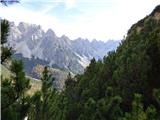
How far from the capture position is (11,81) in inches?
918

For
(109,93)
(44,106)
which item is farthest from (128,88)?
(44,106)

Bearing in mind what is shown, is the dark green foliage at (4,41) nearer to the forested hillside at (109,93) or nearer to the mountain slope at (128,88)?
the forested hillside at (109,93)

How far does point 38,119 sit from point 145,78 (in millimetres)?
16228

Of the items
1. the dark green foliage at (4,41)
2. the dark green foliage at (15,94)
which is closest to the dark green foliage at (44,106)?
the dark green foliage at (15,94)

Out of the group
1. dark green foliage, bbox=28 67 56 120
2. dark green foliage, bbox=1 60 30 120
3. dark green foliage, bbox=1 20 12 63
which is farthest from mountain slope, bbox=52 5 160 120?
dark green foliage, bbox=1 20 12 63

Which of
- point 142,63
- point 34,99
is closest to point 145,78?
point 142,63

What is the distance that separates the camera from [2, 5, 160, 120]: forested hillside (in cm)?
2401

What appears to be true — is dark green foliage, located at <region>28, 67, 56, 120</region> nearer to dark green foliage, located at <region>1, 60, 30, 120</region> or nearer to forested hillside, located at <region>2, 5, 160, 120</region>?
forested hillside, located at <region>2, 5, 160, 120</region>

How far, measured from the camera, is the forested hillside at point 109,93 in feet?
78.8

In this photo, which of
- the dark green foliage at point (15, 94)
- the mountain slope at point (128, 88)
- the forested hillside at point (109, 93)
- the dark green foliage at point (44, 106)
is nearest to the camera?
the dark green foliage at point (15, 94)

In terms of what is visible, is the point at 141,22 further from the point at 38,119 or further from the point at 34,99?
the point at 34,99

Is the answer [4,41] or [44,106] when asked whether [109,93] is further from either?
[4,41]

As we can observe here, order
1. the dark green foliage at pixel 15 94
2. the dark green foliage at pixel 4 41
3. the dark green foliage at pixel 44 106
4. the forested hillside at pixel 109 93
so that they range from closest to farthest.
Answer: the dark green foliage at pixel 4 41 → the dark green foliage at pixel 15 94 → the forested hillside at pixel 109 93 → the dark green foliage at pixel 44 106

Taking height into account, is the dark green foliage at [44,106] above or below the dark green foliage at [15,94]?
above
